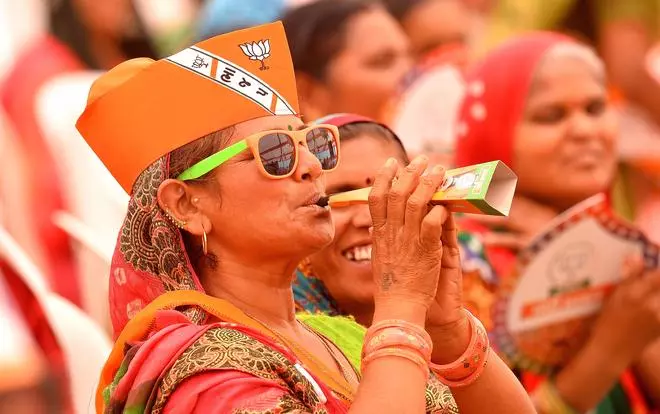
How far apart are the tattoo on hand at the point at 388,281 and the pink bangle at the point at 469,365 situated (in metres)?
0.23

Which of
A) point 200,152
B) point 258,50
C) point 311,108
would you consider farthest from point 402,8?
point 200,152

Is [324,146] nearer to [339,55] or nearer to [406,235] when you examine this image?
[406,235]

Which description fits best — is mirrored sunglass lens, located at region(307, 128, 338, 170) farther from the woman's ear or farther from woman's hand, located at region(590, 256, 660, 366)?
woman's hand, located at region(590, 256, 660, 366)

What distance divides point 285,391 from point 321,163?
472 millimetres

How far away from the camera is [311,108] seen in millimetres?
5293

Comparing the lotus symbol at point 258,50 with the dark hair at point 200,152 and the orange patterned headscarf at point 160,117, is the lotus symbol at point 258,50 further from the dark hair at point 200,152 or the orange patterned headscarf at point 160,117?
the dark hair at point 200,152

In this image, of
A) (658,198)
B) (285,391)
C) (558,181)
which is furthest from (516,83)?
(285,391)

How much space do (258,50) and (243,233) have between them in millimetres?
336

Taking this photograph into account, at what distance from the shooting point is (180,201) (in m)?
Answer: 2.83

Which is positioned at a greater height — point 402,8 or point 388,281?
point 388,281

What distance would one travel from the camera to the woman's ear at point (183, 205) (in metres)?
2.82

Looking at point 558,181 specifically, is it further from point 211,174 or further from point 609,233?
point 211,174

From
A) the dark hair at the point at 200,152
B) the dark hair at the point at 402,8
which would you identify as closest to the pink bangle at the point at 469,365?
the dark hair at the point at 200,152

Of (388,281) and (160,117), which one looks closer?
(388,281)
